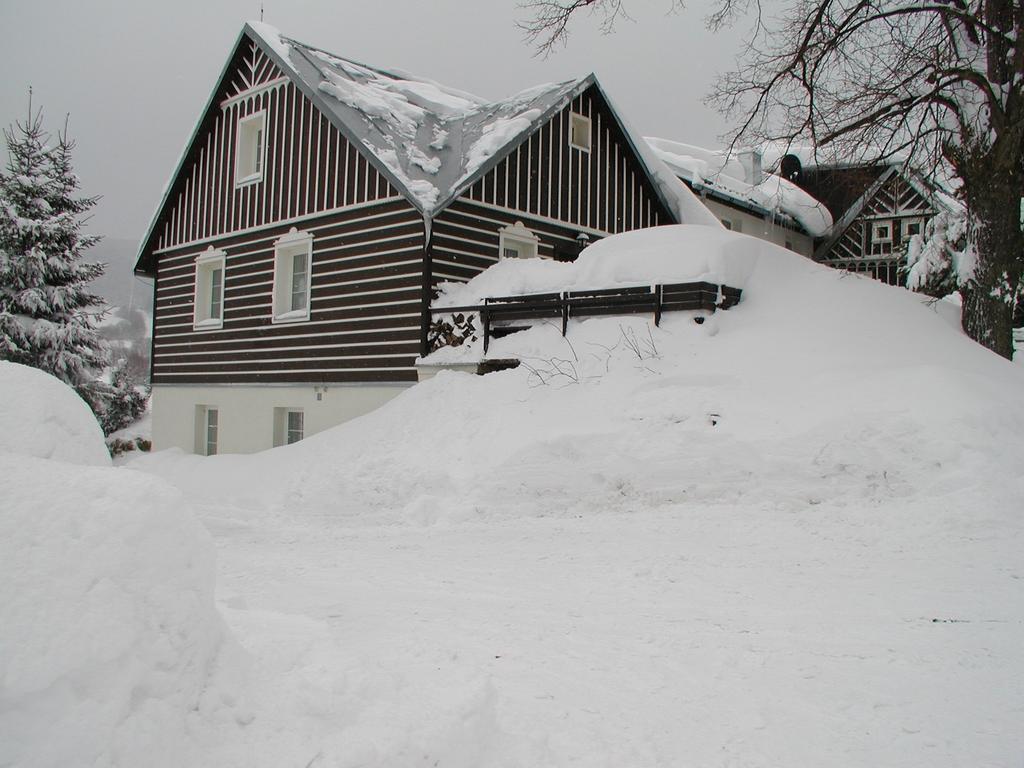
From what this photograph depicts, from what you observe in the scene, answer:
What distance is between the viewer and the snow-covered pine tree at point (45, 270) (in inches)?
768

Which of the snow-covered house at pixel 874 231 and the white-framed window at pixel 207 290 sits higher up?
the snow-covered house at pixel 874 231

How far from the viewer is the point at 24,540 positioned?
3.13 metres

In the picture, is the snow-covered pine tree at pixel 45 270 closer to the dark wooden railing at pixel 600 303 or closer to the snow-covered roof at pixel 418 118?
the snow-covered roof at pixel 418 118

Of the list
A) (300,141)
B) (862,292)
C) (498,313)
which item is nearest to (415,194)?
(498,313)

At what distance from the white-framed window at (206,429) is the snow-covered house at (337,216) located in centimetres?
5

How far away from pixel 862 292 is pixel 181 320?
1629 centimetres

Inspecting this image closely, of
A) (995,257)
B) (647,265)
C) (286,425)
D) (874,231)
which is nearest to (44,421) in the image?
(647,265)

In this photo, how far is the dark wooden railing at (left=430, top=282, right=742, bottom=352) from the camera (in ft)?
38.5

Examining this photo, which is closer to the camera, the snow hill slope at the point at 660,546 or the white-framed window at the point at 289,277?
the snow hill slope at the point at 660,546

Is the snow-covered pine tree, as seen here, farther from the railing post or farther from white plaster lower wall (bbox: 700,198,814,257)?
white plaster lower wall (bbox: 700,198,814,257)

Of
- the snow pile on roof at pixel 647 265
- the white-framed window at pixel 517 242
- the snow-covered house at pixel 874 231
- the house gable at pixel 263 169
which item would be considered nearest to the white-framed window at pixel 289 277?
the house gable at pixel 263 169

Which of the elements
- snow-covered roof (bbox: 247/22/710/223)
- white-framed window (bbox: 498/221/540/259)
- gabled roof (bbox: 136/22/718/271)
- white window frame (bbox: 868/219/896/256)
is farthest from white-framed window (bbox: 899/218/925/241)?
white-framed window (bbox: 498/221/540/259)

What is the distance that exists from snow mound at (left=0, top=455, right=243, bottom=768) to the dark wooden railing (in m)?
9.10

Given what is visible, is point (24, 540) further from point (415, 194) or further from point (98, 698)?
point (415, 194)
